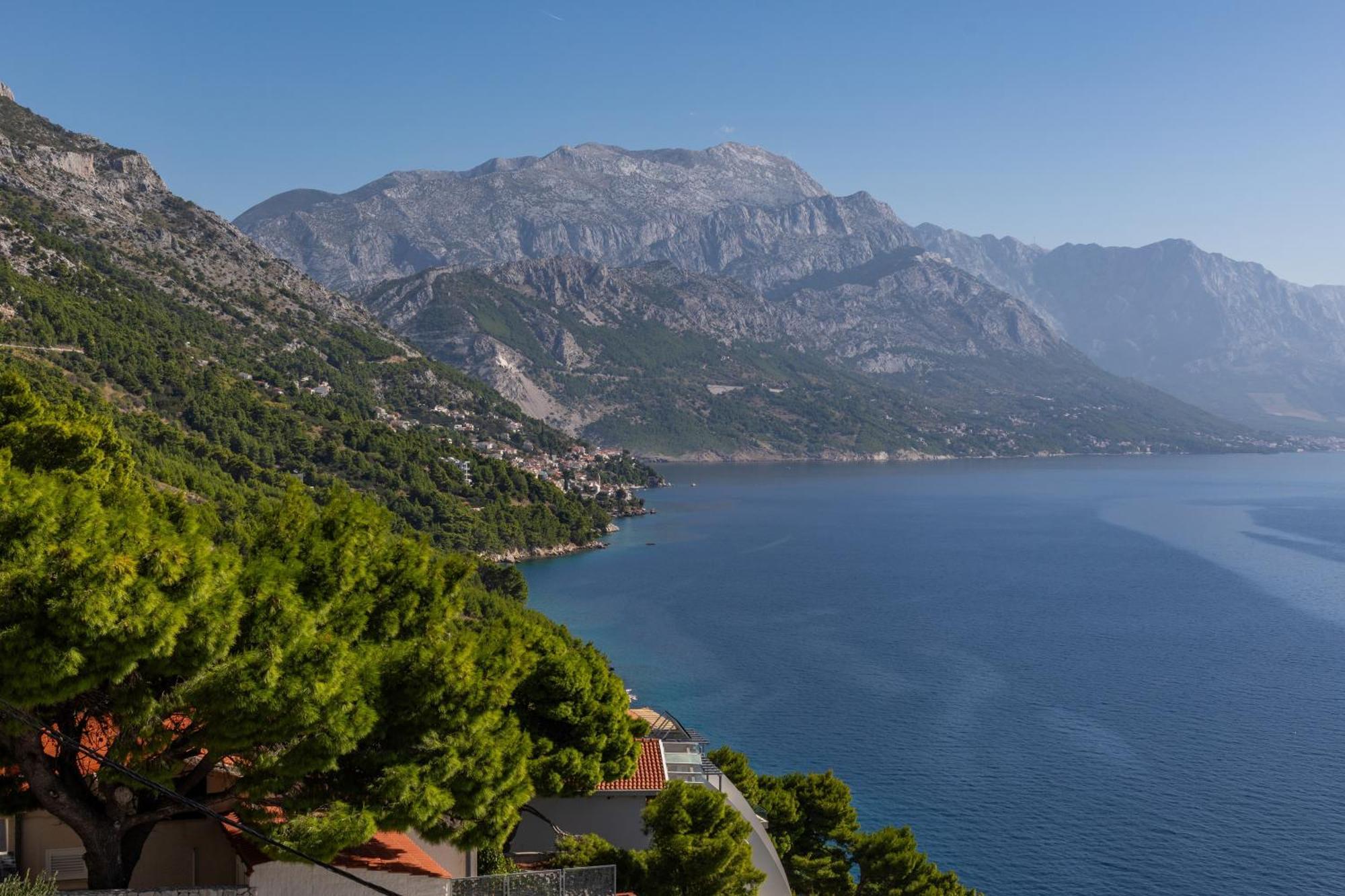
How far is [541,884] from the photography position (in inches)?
412

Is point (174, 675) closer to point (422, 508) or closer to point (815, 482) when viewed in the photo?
point (422, 508)

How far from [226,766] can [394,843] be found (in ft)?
7.49

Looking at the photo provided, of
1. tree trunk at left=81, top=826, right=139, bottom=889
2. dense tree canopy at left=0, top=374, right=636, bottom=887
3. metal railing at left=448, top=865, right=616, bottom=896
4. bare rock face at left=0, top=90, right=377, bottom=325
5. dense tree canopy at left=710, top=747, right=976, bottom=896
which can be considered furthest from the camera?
bare rock face at left=0, top=90, right=377, bottom=325

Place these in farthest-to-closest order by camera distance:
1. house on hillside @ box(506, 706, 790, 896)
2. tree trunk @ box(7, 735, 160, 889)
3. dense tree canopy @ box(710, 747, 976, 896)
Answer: dense tree canopy @ box(710, 747, 976, 896) < house on hillside @ box(506, 706, 790, 896) < tree trunk @ box(7, 735, 160, 889)

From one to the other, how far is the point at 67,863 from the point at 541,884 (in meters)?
4.42

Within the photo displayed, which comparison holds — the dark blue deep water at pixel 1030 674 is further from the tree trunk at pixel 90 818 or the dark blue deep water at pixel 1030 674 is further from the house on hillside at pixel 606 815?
the tree trunk at pixel 90 818

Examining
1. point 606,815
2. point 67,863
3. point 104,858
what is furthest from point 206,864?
point 606,815

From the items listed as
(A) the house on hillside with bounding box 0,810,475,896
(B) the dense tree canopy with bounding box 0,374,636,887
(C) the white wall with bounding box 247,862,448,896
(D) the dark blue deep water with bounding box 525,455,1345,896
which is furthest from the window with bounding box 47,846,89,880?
(D) the dark blue deep water with bounding box 525,455,1345,896

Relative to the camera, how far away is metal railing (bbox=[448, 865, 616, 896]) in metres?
10.2

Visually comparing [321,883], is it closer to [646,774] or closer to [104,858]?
[104,858]

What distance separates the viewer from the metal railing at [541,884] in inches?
402

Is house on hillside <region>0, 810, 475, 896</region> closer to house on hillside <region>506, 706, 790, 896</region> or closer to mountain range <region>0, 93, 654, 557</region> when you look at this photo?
house on hillside <region>506, 706, 790, 896</region>

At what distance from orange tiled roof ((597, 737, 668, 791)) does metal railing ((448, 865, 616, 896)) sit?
5315 millimetres

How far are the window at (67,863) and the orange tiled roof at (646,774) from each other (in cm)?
789
